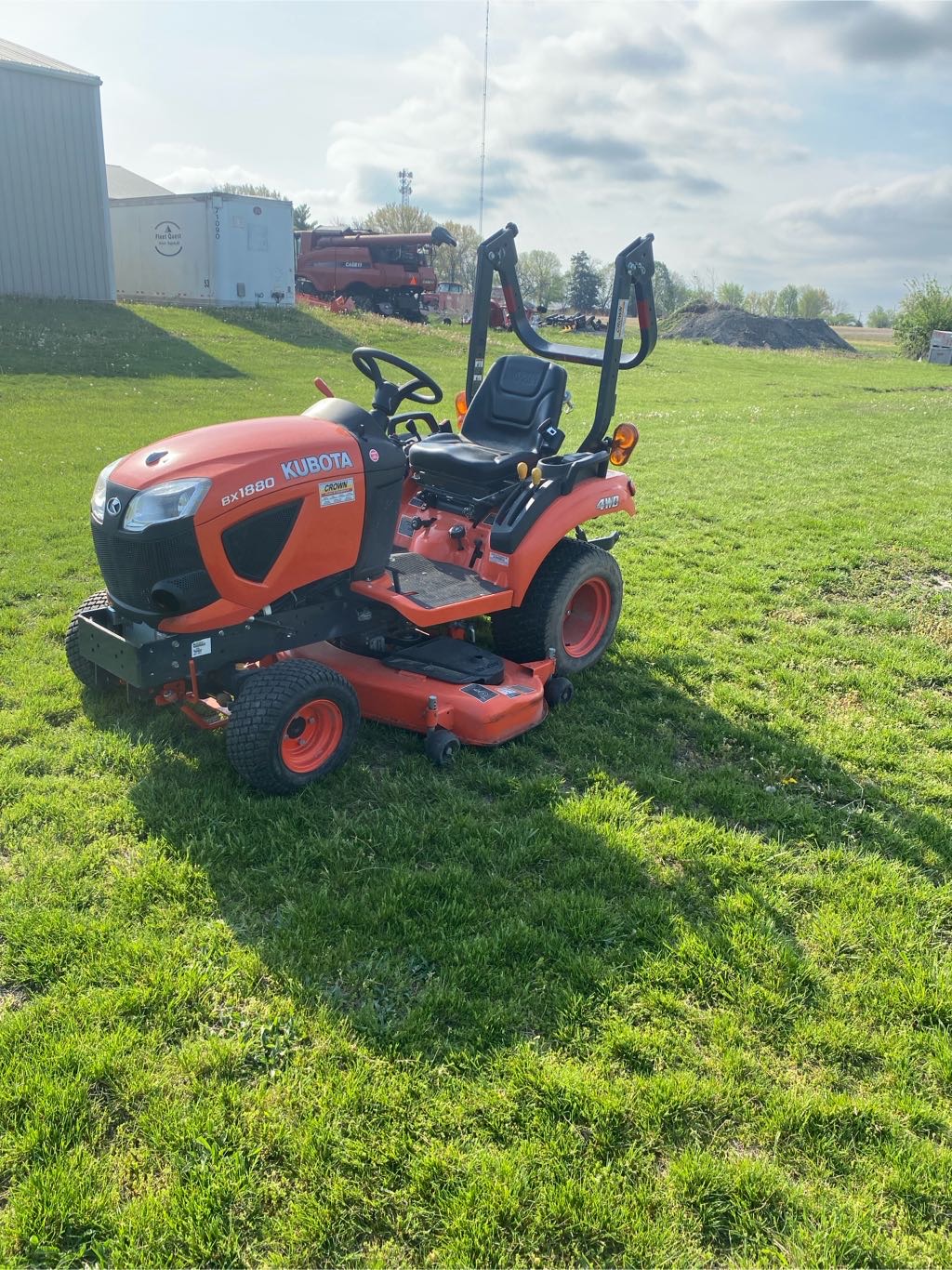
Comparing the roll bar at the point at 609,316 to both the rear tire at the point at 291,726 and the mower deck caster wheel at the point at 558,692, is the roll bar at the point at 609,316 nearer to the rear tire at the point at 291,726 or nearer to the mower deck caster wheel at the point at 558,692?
the mower deck caster wheel at the point at 558,692

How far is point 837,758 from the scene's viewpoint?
432 centimetres

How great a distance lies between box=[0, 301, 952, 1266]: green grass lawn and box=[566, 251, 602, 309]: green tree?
5718 cm

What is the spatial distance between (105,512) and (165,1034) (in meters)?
1.96

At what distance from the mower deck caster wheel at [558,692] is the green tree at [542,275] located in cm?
6859

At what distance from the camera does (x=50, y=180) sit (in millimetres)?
19453

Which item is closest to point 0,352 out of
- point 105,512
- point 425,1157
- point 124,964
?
point 105,512

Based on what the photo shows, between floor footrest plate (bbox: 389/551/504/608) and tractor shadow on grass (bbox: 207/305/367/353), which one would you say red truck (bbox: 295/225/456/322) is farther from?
floor footrest plate (bbox: 389/551/504/608)

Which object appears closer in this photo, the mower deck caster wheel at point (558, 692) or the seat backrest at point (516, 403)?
the mower deck caster wheel at point (558, 692)

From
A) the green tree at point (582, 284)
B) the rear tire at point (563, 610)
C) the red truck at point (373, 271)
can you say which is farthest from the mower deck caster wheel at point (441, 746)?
the green tree at point (582, 284)

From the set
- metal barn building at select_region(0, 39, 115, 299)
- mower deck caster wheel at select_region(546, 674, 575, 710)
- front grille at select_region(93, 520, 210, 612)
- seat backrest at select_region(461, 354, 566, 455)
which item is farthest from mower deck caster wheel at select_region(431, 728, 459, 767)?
metal barn building at select_region(0, 39, 115, 299)

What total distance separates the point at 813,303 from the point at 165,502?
92.4 meters

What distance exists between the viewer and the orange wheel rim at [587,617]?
523 cm

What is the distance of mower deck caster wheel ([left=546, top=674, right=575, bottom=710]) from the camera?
15.1 ft

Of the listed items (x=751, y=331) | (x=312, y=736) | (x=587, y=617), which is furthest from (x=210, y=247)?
(x=751, y=331)
